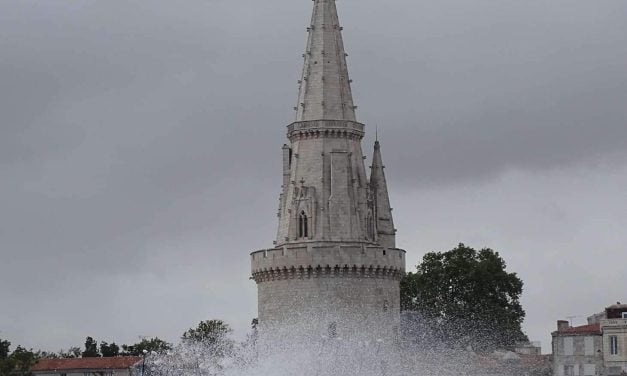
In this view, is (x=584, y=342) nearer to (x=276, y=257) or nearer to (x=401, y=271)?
(x=401, y=271)

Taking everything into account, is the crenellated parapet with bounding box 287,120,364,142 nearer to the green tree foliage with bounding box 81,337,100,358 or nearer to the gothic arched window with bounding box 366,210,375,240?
the gothic arched window with bounding box 366,210,375,240

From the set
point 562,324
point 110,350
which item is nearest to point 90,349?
point 110,350

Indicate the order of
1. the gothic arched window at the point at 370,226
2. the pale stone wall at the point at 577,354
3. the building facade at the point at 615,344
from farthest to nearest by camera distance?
the pale stone wall at the point at 577,354, the building facade at the point at 615,344, the gothic arched window at the point at 370,226

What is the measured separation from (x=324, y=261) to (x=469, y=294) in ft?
84.1

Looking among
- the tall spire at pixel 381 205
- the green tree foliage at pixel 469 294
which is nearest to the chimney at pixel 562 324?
the green tree foliage at pixel 469 294

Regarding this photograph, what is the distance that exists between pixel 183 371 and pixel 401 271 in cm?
1375

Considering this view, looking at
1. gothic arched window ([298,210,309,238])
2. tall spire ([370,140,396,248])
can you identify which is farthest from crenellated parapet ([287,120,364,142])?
gothic arched window ([298,210,309,238])

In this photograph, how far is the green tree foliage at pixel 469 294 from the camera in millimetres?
108062

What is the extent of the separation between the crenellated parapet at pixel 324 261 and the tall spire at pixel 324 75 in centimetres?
695

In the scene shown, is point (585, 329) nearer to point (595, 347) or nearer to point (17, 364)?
point (595, 347)

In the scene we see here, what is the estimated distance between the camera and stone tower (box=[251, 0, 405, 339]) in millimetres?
88125

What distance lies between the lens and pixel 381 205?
92062 millimetres

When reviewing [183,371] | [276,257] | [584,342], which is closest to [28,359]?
[183,371]

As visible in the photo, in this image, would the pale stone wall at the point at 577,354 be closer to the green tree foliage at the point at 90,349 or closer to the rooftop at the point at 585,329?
the rooftop at the point at 585,329
